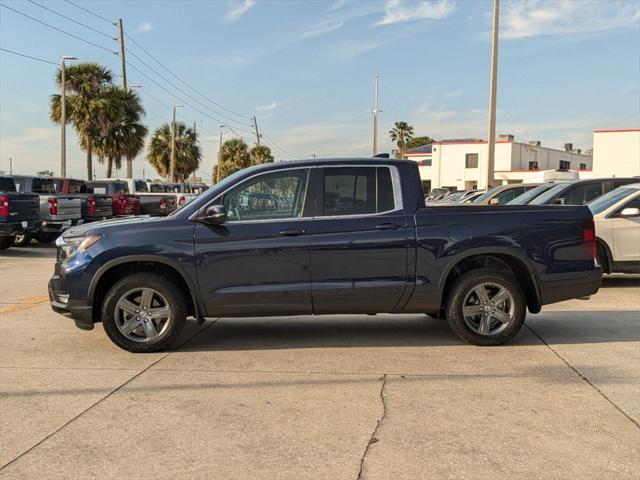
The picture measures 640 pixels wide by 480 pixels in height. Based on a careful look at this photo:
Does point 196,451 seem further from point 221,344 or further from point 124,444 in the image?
point 221,344

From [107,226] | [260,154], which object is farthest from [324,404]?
[260,154]

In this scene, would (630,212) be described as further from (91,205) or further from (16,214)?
(91,205)

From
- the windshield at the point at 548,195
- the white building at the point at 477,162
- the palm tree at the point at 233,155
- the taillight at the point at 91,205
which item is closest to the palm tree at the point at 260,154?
the palm tree at the point at 233,155

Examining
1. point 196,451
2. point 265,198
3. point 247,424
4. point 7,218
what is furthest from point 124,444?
point 7,218

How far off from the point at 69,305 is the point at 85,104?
3119 cm

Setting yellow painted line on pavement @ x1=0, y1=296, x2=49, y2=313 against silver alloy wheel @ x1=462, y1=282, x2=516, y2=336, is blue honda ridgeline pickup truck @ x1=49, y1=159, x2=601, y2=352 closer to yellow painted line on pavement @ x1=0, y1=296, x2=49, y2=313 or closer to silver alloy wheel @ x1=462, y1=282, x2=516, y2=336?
silver alloy wheel @ x1=462, y1=282, x2=516, y2=336

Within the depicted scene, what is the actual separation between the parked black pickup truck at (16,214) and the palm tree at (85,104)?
19499mm

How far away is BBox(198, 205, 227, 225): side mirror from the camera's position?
534 centimetres

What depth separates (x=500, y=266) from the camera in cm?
593

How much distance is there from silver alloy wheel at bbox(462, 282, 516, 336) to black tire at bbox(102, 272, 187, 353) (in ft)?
9.15

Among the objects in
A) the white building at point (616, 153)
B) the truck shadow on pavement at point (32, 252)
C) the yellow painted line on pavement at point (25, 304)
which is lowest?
the yellow painted line on pavement at point (25, 304)

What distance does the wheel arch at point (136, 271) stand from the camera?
5.45 meters

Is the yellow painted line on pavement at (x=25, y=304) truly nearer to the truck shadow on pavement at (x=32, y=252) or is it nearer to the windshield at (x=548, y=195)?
the truck shadow on pavement at (x=32, y=252)

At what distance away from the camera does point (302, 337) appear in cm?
633
